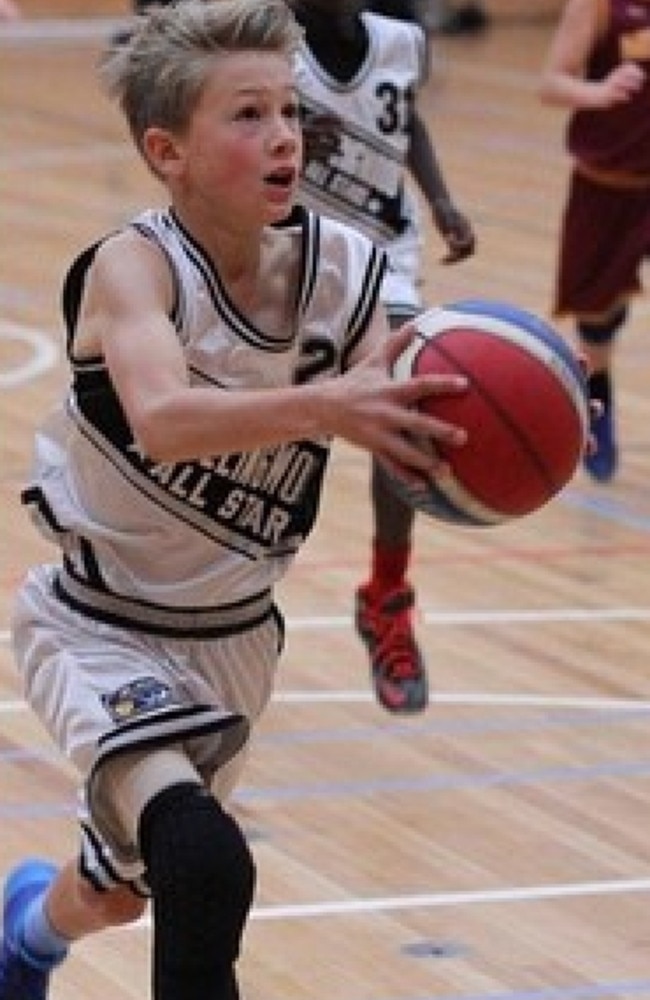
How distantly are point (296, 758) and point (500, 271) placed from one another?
5.16m

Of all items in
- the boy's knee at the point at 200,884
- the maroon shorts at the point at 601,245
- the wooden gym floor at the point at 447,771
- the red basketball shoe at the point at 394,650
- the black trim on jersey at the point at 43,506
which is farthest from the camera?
Result: the maroon shorts at the point at 601,245

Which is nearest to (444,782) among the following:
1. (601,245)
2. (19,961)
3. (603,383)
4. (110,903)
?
(19,961)

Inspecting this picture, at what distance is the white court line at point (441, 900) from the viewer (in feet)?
15.7

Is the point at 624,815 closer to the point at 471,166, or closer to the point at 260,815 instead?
the point at 260,815

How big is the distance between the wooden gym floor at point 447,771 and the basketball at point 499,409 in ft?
3.95

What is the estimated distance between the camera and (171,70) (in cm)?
368

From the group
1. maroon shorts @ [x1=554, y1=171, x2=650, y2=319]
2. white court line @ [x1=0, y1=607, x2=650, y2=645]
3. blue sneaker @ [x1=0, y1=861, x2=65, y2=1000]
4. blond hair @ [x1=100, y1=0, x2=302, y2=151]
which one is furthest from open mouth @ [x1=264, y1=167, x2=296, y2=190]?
maroon shorts @ [x1=554, y1=171, x2=650, y2=319]

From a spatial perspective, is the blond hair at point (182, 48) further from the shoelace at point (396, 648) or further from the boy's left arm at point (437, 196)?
the boy's left arm at point (437, 196)

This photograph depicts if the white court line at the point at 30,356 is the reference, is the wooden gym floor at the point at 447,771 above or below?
above

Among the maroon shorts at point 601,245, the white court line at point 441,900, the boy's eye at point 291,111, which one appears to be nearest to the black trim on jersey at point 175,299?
the boy's eye at point 291,111

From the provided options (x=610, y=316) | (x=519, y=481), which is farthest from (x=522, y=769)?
(x=610, y=316)

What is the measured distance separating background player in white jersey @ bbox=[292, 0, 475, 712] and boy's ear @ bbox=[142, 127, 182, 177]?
2082 mm

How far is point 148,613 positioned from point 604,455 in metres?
4.22

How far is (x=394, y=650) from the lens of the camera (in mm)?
5797
